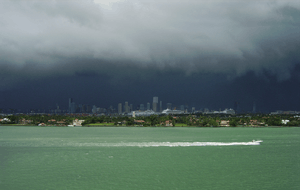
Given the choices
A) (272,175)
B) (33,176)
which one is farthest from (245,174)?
(33,176)

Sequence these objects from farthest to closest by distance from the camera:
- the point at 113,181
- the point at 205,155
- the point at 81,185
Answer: the point at 205,155
the point at 113,181
the point at 81,185

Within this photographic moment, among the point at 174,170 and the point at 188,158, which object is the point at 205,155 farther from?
the point at 174,170

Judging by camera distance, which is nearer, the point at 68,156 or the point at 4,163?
the point at 4,163

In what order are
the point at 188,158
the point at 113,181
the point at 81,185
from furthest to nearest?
the point at 188,158
the point at 113,181
the point at 81,185

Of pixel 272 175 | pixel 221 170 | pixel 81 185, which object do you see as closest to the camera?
pixel 81 185

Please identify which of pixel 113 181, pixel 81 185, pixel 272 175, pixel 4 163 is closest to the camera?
pixel 81 185

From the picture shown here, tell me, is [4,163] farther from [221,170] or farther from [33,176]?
[221,170]

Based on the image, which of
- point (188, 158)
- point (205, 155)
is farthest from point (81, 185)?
point (205, 155)

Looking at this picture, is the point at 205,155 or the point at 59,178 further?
the point at 205,155
